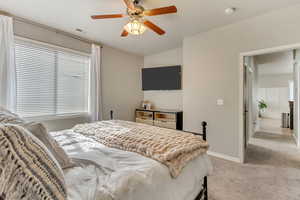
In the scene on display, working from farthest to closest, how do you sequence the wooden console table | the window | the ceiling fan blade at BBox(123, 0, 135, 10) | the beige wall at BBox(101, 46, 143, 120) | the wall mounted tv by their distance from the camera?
1. the wall mounted tv
2. the beige wall at BBox(101, 46, 143, 120)
3. the wooden console table
4. the window
5. the ceiling fan blade at BBox(123, 0, 135, 10)

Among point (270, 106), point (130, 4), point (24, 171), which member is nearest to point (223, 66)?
point (130, 4)

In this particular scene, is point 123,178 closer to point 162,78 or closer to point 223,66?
point 223,66

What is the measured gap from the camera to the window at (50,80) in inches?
104

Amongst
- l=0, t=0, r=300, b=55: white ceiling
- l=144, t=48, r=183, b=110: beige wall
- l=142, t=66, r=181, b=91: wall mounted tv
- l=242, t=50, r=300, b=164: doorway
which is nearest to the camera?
l=0, t=0, r=300, b=55: white ceiling

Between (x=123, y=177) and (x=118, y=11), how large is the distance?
96.2 inches

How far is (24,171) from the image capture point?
0.56 meters

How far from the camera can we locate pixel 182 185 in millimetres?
1229

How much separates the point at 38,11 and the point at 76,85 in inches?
57.5

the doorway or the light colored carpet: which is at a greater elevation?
the doorway

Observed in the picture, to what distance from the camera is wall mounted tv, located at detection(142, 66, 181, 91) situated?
13.4 feet

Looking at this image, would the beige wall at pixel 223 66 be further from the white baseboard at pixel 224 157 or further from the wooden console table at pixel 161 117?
the wooden console table at pixel 161 117

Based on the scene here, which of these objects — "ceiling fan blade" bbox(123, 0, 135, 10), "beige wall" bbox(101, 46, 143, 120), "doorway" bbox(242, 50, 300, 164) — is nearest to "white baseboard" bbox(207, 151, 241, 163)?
"doorway" bbox(242, 50, 300, 164)

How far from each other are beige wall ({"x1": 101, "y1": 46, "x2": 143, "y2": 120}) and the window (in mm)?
507

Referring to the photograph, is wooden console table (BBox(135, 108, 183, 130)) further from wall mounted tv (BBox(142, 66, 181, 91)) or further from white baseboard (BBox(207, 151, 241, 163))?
white baseboard (BBox(207, 151, 241, 163))
